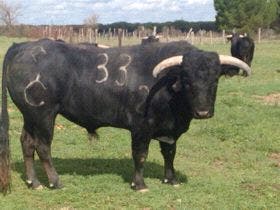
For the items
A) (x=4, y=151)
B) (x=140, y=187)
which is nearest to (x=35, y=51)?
(x=4, y=151)

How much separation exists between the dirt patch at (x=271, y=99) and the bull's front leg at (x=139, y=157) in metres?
7.32

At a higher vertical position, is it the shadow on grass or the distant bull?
the distant bull

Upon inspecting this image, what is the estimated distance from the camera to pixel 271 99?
1473 centimetres

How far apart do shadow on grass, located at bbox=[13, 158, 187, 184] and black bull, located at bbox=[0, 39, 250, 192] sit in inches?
29.0

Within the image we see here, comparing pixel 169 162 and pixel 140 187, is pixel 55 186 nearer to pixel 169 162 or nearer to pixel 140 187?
pixel 140 187

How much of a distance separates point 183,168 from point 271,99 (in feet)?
23.3

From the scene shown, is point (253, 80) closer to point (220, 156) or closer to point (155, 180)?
point (220, 156)

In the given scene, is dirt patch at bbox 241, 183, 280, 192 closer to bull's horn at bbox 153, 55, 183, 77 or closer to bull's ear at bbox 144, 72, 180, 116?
bull's ear at bbox 144, 72, 180, 116

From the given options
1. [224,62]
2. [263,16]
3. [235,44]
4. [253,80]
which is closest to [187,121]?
[224,62]

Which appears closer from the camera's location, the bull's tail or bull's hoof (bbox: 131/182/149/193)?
the bull's tail

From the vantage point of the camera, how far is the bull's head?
6.42m

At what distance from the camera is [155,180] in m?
7.68

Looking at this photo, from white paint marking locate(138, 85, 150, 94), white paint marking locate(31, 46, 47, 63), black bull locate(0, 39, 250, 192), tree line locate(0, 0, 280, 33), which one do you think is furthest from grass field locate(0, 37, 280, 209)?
tree line locate(0, 0, 280, 33)

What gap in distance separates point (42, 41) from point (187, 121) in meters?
2.25
